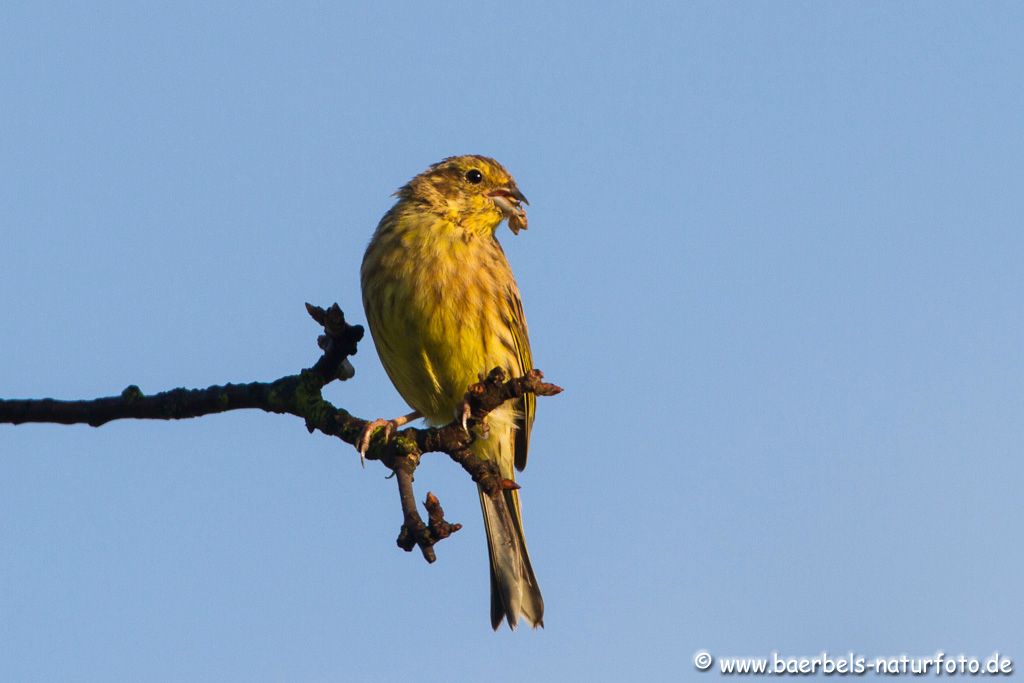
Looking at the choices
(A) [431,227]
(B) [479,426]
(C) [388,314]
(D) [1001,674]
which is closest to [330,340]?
(B) [479,426]

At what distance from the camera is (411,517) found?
362 cm

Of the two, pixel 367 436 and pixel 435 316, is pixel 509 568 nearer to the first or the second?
pixel 435 316

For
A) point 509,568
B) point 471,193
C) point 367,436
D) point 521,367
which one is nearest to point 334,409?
point 367,436

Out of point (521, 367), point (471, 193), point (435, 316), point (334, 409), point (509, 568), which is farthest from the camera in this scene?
point (471, 193)

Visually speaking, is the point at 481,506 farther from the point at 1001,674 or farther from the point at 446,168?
the point at 1001,674

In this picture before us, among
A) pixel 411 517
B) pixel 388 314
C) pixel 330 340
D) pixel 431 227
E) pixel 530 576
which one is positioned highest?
pixel 431 227

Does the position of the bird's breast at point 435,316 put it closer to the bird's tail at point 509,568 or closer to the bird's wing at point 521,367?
the bird's wing at point 521,367

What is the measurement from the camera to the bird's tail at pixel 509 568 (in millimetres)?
7180

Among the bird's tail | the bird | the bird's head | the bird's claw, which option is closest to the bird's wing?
the bird

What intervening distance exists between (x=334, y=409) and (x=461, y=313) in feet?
7.63

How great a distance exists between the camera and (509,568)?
7.36 meters

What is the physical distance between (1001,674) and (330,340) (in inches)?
140

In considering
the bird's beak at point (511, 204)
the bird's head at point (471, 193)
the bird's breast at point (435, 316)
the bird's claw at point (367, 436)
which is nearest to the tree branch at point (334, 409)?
the bird's claw at point (367, 436)

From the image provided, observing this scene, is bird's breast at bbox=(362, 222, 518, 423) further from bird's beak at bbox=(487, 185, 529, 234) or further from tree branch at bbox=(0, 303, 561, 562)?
tree branch at bbox=(0, 303, 561, 562)
